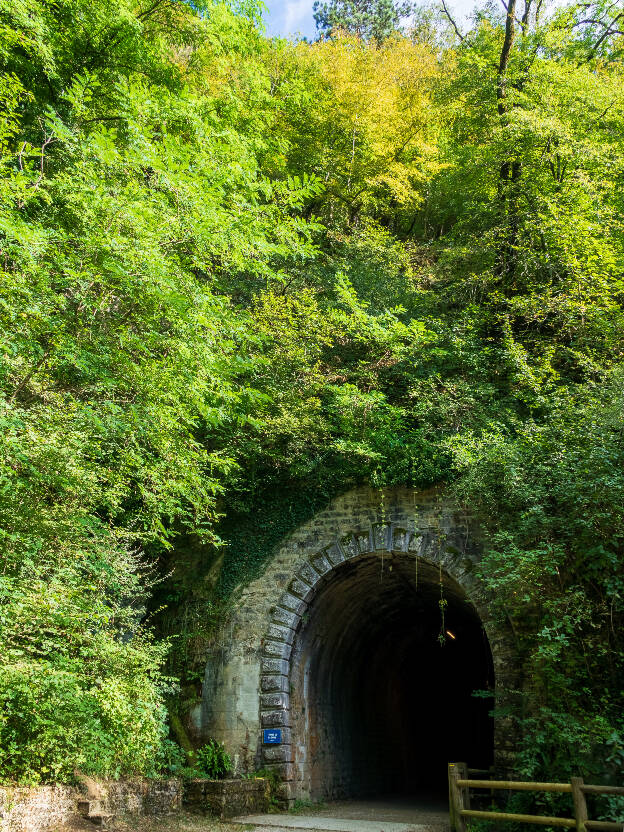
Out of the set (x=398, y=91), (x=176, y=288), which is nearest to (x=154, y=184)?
(x=176, y=288)

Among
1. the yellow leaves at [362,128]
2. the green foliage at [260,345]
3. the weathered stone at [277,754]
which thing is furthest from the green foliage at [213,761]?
the yellow leaves at [362,128]

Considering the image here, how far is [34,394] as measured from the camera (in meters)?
7.12

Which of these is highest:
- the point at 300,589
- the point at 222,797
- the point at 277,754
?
the point at 300,589

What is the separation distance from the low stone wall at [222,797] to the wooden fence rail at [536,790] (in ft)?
10.4

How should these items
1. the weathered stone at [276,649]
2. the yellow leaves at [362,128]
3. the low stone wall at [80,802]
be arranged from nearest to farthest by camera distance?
1. the low stone wall at [80,802]
2. the weathered stone at [276,649]
3. the yellow leaves at [362,128]

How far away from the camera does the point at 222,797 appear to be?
876 centimetres

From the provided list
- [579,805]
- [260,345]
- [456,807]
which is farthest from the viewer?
[260,345]

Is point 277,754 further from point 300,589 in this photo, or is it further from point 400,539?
point 400,539

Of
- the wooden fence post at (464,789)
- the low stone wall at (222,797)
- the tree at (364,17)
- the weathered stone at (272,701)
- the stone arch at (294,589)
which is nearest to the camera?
the wooden fence post at (464,789)

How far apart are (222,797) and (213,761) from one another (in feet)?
4.08

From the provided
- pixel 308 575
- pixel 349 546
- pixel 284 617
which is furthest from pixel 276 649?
pixel 349 546

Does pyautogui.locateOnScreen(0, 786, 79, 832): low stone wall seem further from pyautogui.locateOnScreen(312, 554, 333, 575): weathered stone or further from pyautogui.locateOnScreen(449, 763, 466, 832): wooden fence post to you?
pyautogui.locateOnScreen(312, 554, 333, 575): weathered stone

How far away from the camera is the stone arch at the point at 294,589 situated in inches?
394

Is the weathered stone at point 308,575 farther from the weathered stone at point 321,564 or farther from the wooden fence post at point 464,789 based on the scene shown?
the wooden fence post at point 464,789
